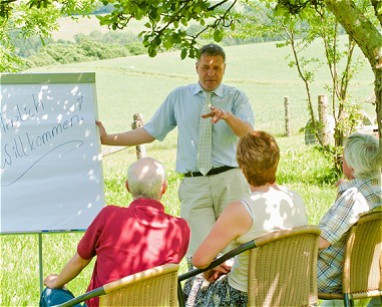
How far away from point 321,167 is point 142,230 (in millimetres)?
9584

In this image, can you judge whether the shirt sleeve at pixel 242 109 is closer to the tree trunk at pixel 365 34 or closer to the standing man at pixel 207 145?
the standing man at pixel 207 145

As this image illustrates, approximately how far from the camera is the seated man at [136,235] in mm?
3672

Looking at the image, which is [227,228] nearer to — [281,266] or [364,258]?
[281,266]

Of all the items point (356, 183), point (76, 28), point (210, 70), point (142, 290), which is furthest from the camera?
point (76, 28)

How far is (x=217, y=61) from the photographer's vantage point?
5.52 metres

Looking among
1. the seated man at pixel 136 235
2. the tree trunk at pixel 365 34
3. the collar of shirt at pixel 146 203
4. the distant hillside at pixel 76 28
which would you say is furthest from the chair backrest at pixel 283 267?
the distant hillside at pixel 76 28

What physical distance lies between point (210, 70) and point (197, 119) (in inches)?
13.5

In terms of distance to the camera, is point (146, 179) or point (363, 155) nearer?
point (146, 179)

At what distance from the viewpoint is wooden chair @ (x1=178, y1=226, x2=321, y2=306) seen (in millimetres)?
3844

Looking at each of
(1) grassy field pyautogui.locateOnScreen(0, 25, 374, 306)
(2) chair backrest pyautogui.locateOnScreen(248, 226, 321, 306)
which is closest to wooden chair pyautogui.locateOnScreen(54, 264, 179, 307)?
(2) chair backrest pyautogui.locateOnScreen(248, 226, 321, 306)

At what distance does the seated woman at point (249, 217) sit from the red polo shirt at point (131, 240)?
0.19 metres

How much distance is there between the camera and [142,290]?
11.5ft

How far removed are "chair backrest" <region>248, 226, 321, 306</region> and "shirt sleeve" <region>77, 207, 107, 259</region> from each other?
0.67 meters

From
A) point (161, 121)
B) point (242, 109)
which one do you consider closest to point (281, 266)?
point (242, 109)
